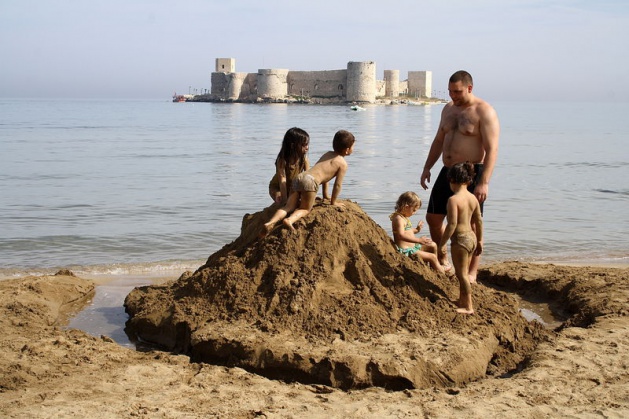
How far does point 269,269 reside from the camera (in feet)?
16.2

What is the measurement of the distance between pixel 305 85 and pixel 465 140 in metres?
74.8

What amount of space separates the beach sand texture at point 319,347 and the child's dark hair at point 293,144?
60 cm

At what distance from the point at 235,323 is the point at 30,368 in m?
1.23

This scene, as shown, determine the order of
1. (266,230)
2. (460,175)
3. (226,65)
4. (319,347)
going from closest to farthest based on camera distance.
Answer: (319,347)
(460,175)
(266,230)
(226,65)

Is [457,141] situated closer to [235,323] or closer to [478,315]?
[478,315]

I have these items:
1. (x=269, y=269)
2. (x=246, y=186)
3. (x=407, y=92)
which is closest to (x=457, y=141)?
(x=269, y=269)

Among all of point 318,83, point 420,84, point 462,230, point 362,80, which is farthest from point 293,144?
point 420,84

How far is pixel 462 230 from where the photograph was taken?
4.89 m

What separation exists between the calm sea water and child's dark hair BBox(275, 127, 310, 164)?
104 inches

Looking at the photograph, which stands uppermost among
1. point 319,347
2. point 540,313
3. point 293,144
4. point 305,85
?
point 305,85

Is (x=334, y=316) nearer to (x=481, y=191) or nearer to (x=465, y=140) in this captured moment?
(x=481, y=191)

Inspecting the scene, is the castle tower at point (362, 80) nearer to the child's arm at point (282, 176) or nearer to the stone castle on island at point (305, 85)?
the stone castle on island at point (305, 85)

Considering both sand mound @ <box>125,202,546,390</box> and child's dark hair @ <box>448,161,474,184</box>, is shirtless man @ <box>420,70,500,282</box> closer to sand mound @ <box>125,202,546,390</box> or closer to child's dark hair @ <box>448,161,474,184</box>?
child's dark hair @ <box>448,161,474,184</box>

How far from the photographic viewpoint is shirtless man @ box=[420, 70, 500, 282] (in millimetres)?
5434
